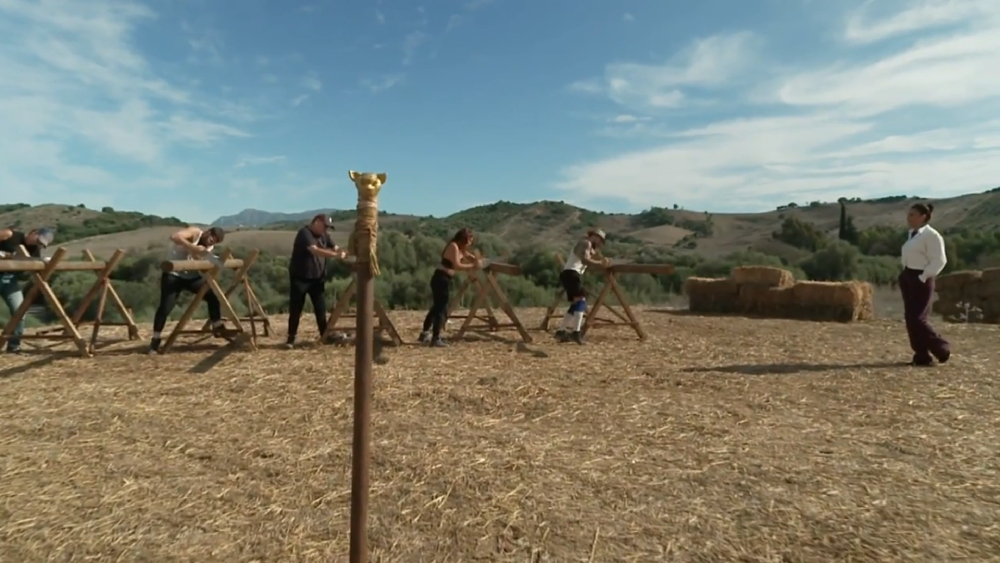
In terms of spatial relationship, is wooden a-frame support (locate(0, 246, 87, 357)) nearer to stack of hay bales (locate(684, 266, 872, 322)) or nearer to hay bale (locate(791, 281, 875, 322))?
stack of hay bales (locate(684, 266, 872, 322))

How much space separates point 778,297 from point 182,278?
1007cm

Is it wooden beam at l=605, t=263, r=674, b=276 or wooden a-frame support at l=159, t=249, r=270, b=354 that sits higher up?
wooden beam at l=605, t=263, r=674, b=276

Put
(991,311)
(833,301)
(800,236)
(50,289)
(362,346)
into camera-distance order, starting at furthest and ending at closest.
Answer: (800,236)
(991,311)
(833,301)
(50,289)
(362,346)

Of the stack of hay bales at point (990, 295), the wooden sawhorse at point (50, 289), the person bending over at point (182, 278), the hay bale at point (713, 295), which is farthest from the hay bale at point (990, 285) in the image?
the wooden sawhorse at point (50, 289)

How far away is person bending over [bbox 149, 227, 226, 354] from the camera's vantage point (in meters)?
7.03

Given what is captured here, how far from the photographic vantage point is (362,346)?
8.09ft

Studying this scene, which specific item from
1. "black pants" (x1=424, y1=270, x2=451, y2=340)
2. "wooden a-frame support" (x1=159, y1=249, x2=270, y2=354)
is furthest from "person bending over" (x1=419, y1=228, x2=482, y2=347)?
"wooden a-frame support" (x1=159, y1=249, x2=270, y2=354)

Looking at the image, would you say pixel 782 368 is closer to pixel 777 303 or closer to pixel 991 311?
pixel 777 303

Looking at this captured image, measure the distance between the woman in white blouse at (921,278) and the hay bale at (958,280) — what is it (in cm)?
661

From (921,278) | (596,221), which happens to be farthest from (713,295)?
(596,221)

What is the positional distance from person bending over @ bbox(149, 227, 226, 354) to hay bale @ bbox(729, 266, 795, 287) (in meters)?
9.47

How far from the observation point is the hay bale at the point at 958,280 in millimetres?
12039

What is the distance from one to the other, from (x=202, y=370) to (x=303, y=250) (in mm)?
1737

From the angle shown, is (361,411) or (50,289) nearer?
(361,411)
